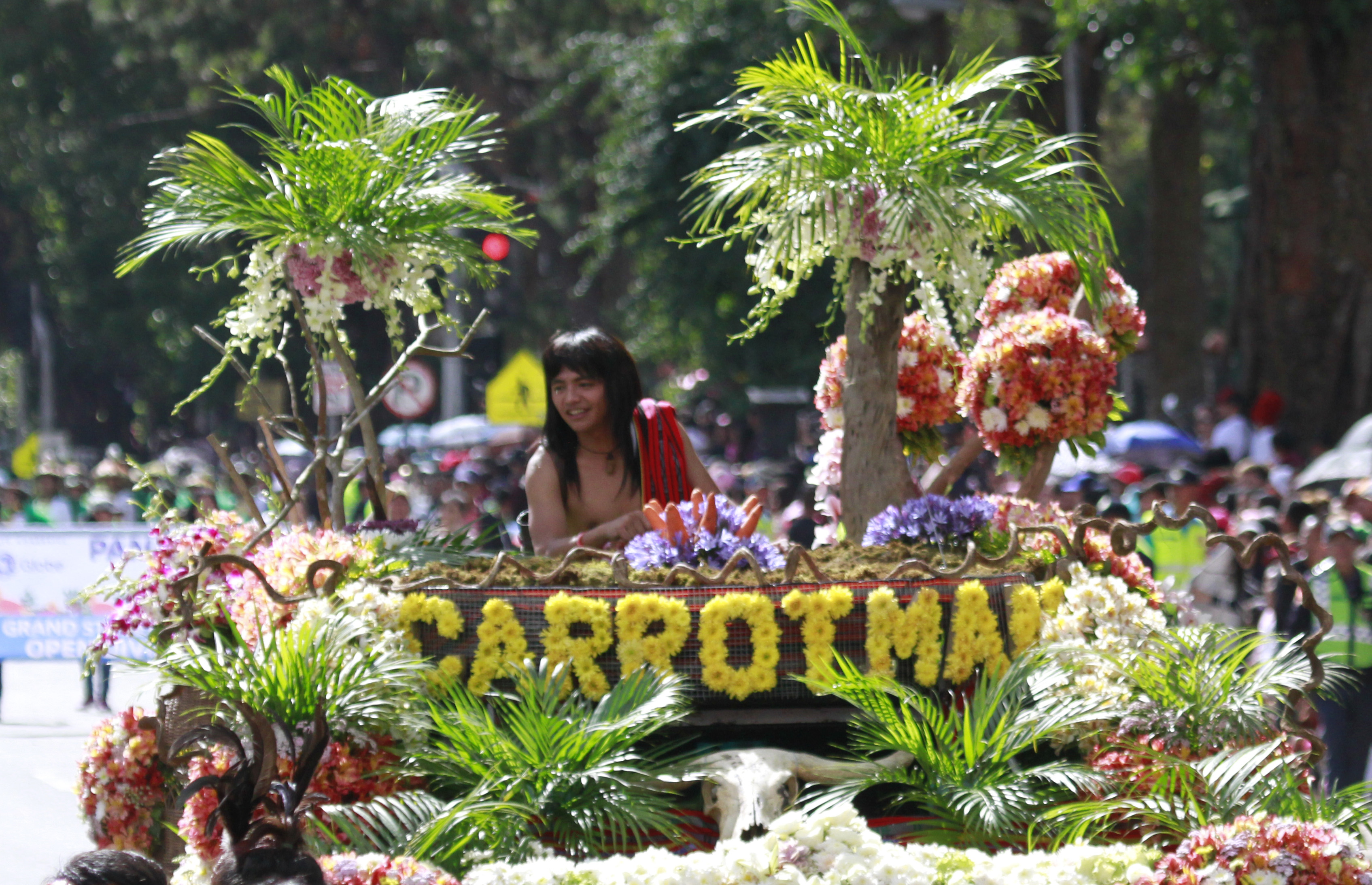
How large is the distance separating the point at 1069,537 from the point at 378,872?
2498 millimetres

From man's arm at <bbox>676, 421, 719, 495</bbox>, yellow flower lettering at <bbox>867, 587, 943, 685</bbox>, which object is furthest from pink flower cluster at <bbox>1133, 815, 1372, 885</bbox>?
man's arm at <bbox>676, 421, 719, 495</bbox>

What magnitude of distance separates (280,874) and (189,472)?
75.9ft

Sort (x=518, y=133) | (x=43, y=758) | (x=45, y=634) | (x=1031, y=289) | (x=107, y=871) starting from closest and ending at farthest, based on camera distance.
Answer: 1. (x=107, y=871)
2. (x=1031, y=289)
3. (x=43, y=758)
4. (x=45, y=634)
5. (x=518, y=133)

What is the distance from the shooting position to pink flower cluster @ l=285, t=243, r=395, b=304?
5211 millimetres

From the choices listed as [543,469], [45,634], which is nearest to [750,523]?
[543,469]

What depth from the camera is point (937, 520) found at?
480 centimetres

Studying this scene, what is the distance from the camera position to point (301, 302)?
5426 millimetres

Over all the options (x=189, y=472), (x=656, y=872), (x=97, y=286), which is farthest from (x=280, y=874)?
(x=97, y=286)

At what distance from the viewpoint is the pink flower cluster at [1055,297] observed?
19.1 feet

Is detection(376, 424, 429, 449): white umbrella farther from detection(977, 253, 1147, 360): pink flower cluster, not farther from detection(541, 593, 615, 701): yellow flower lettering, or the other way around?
detection(541, 593, 615, 701): yellow flower lettering

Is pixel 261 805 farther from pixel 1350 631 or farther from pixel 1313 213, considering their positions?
pixel 1313 213

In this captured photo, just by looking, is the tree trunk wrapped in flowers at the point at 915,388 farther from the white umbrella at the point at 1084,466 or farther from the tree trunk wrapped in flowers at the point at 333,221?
the white umbrella at the point at 1084,466

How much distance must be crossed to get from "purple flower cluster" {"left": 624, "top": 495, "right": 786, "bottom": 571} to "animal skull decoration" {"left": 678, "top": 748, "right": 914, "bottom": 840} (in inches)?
22.3

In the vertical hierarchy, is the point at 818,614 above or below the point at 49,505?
above
